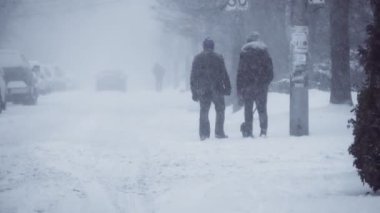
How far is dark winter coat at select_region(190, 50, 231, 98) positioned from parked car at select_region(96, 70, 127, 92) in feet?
90.5

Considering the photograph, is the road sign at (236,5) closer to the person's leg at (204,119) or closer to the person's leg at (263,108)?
the person's leg at (204,119)

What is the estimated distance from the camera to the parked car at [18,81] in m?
25.1

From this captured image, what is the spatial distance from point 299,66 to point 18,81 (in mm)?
16444

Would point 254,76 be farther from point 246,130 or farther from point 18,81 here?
point 18,81

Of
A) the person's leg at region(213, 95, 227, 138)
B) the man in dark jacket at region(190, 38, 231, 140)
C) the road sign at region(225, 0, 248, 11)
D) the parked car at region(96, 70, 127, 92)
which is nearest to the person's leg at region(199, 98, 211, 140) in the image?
the man in dark jacket at region(190, 38, 231, 140)

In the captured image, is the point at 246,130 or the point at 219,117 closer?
the point at 246,130

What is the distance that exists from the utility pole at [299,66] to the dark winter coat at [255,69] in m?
0.52

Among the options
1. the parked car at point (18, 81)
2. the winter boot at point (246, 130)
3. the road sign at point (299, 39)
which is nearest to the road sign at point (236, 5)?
the road sign at point (299, 39)

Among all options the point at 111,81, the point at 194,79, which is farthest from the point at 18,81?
the point at 194,79

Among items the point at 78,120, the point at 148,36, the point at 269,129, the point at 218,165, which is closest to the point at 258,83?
the point at 269,129

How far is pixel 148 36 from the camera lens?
359 ft

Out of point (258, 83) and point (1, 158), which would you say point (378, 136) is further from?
point (1, 158)

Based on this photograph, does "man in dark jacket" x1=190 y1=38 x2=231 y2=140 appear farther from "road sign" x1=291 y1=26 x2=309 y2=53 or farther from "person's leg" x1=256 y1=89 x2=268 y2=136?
"road sign" x1=291 y1=26 x2=309 y2=53

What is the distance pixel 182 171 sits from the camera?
8961 millimetres
